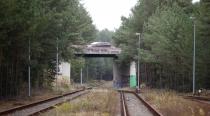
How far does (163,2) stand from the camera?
3024 inches

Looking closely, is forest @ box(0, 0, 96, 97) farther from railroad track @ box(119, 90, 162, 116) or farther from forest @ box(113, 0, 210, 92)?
forest @ box(113, 0, 210, 92)

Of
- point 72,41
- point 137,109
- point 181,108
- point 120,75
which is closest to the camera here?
point 181,108

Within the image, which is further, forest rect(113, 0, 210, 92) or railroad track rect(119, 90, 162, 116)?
forest rect(113, 0, 210, 92)

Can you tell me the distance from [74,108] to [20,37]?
338 inches

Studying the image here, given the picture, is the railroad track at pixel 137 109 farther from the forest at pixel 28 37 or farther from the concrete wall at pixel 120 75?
the concrete wall at pixel 120 75

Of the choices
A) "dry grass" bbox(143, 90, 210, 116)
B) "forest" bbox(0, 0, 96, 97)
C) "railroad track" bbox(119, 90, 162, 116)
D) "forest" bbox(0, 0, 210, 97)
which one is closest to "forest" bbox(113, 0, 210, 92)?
"forest" bbox(0, 0, 210, 97)

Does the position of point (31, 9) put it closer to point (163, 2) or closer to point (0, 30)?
point (0, 30)

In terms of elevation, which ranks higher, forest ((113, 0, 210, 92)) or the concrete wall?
forest ((113, 0, 210, 92))

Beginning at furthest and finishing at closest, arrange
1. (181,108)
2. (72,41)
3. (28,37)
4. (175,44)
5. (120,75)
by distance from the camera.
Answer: (120,75), (72,41), (175,44), (28,37), (181,108)

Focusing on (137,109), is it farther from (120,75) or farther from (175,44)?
(120,75)

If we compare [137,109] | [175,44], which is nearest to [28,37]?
[137,109]

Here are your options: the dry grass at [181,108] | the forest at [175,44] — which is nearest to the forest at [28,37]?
the dry grass at [181,108]

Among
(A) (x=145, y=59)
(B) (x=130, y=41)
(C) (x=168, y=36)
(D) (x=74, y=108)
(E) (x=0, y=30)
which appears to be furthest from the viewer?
(B) (x=130, y=41)

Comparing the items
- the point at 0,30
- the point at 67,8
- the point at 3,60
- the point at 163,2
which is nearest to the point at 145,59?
the point at 163,2
